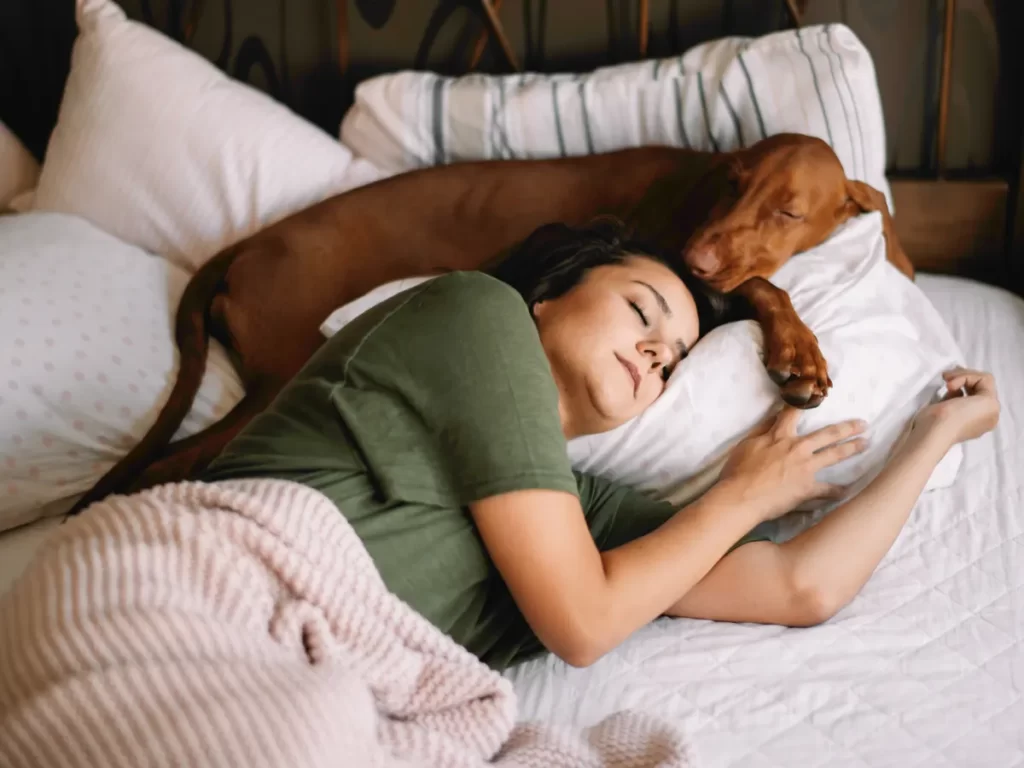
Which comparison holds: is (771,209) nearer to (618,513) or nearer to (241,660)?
(618,513)

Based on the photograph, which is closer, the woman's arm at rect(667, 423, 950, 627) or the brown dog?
the woman's arm at rect(667, 423, 950, 627)

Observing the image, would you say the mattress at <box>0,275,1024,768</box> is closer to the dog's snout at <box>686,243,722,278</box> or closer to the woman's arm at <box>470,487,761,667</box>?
the woman's arm at <box>470,487,761,667</box>

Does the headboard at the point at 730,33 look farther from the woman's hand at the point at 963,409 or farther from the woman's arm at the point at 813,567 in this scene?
the woman's arm at the point at 813,567

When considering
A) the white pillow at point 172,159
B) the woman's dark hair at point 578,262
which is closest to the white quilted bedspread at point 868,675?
the woman's dark hair at point 578,262

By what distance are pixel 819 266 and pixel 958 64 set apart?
703 millimetres

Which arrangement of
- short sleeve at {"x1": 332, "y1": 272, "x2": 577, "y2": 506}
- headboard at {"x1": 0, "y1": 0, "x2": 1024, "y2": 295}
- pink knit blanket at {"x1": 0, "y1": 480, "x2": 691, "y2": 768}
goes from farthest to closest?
headboard at {"x1": 0, "y1": 0, "x2": 1024, "y2": 295} → short sleeve at {"x1": 332, "y1": 272, "x2": 577, "y2": 506} → pink knit blanket at {"x1": 0, "y1": 480, "x2": 691, "y2": 768}

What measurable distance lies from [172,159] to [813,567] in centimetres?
144

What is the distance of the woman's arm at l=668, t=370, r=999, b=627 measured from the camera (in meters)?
1.08

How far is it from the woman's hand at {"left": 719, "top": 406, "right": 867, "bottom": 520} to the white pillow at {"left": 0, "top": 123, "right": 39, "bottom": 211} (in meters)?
1.74

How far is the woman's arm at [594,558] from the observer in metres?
0.90

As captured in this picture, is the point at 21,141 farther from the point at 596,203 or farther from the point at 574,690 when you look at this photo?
the point at 574,690

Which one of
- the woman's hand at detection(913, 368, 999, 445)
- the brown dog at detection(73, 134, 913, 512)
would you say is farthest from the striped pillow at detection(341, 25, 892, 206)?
the woman's hand at detection(913, 368, 999, 445)

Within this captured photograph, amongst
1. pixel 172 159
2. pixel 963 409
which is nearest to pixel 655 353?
pixel 963 409

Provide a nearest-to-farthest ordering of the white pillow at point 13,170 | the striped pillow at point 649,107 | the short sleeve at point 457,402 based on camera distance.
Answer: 1. the short sleeve at point 457,402
2. the striped pillow at point 649,107
3. the white pillow at point 13,170
